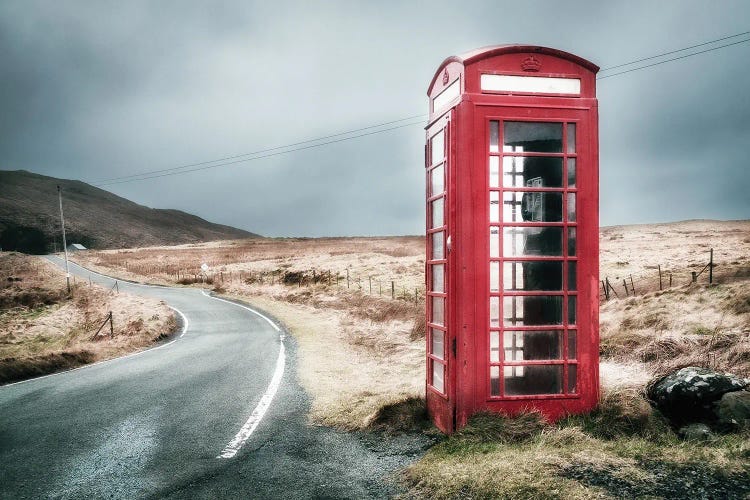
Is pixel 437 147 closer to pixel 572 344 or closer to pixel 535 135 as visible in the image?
pixel 535 135

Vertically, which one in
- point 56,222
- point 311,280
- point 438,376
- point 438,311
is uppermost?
point 56,222

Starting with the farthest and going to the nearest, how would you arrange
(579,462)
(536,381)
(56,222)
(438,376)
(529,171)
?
(56,222) < (438,376) < (529,171) < (536,381) < (579,462)

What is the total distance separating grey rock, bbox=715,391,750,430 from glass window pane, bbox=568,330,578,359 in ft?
4.63

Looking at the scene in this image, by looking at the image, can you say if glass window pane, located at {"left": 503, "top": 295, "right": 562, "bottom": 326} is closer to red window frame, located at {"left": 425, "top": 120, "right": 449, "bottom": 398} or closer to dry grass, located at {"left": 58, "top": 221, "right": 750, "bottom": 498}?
red window frame, located at {"left": 425, "top": 120, "right": 449, "bottom": 398}

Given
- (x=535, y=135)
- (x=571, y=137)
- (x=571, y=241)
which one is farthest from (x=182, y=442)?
(x=571, y=137)

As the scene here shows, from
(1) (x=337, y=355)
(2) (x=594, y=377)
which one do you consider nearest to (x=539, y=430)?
(2) (x=594, y=377)

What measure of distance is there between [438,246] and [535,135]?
1.62 metres

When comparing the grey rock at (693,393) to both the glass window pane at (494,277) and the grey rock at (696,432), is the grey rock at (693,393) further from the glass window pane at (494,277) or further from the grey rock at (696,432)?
the glass window pane at (494,277)

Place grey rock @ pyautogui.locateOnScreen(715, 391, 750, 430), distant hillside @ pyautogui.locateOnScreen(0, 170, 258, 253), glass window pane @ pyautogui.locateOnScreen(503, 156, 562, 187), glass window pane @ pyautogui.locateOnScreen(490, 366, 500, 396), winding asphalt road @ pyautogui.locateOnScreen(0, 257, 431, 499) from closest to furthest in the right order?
winding asphalt road @ pyautogui.locateOnScreen(0, 257, 431, 499)
grey rock @ pyautogui.locateOnScreen(715, 391, 750, 430)
glass window pane @ pyautogui.locateOnScreen(490, 366, 500, 396)
glass window pane @ pyautogui.locateOnScreen(503, 156, 562, 187)
distant hillside @ pyautogui.locateOnScreen(0, 170, 258, 253)

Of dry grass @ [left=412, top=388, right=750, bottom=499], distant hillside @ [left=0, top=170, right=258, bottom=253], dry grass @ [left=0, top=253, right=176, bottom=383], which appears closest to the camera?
dry grass @ [left=412, top=388, right=750, bottom=499]

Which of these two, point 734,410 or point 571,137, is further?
point 571,137

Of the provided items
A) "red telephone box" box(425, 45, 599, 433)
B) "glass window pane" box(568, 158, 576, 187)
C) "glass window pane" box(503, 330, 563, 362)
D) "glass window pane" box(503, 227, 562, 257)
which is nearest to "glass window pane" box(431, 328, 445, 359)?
"red telephone box" box(425, 45, 599, 433)

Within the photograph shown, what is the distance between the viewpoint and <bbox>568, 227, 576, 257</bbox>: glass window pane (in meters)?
5.51

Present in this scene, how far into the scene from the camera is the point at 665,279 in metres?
20.5
